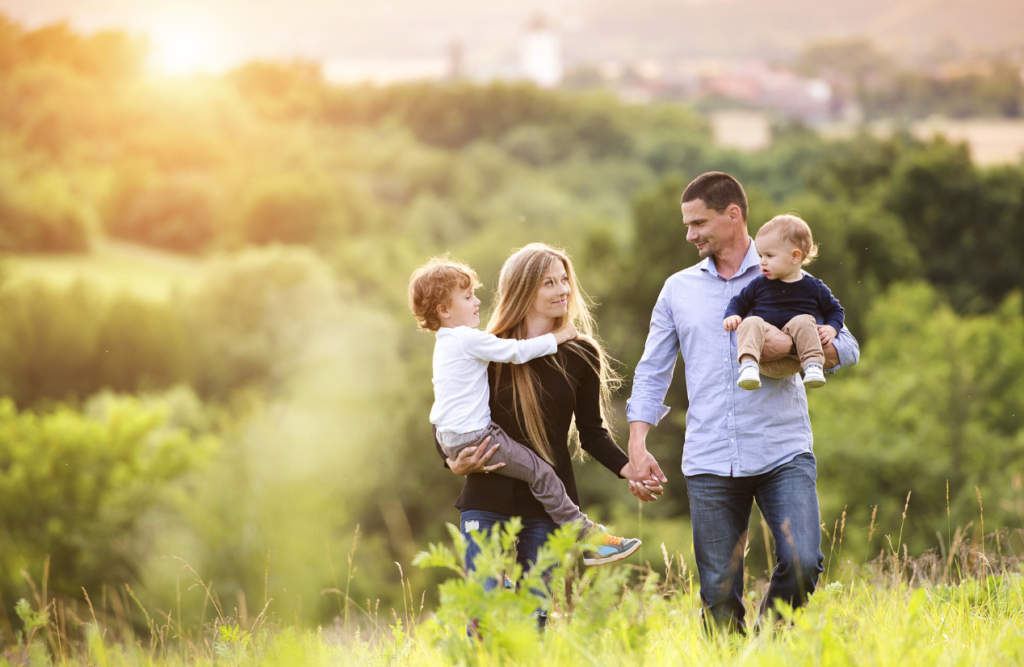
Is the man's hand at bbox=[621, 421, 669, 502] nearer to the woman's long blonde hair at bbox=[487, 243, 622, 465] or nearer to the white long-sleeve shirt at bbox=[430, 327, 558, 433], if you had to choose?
the woman's long blonde hair at bbox=[487, 243, 622, 465]

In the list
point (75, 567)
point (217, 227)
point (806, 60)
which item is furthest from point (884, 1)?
point (75, 567)

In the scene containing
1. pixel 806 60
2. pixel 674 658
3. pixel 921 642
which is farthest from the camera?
pixel 806 60

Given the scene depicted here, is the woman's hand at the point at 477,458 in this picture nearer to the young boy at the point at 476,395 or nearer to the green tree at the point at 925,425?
the young boy at the point at 476,395

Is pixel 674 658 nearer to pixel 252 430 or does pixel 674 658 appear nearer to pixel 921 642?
pixel 921 642

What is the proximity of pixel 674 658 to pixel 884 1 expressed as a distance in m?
78.3

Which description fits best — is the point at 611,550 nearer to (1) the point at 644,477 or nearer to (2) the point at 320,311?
(1) the point at 644,477

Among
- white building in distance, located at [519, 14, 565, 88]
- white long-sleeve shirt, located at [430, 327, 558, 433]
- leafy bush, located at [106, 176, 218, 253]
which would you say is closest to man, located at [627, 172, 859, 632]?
white long-sleeve shirt, located at [430, 327, 558, 433]

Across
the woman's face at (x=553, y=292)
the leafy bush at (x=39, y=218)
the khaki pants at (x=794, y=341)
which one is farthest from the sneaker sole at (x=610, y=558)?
the leafy bush at (x=39, y=218)

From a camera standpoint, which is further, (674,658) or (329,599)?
(329,599)

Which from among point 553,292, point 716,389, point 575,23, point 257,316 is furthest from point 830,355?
point 575,23

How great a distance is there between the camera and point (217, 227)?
55.7 m

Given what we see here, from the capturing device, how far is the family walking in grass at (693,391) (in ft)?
10.3

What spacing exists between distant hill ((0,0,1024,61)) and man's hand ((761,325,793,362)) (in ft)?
200

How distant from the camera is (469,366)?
321cm
